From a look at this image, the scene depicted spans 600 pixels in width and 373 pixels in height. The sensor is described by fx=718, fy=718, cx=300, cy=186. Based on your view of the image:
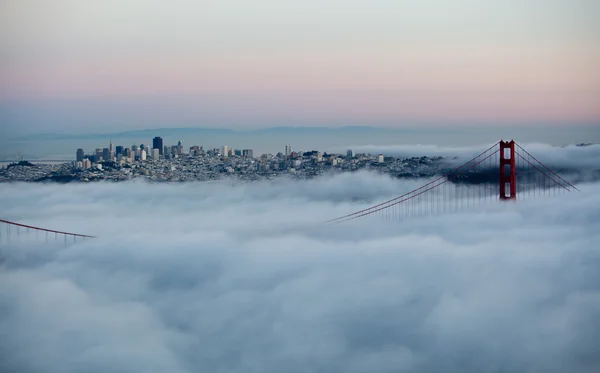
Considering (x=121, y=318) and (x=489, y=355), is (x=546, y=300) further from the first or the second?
(x=121, y=318)

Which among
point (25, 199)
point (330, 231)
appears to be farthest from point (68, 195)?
point (330, 231)

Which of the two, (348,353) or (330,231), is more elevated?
(330,231)

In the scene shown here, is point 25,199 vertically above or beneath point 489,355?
above

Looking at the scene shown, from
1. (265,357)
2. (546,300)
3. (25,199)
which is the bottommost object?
(265,357)

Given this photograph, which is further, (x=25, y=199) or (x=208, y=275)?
(x=25, y=199)

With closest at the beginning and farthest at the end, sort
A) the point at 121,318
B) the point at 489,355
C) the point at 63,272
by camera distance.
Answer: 1. the point at 489,355
2. the point at 121,318
3. the point at 63,272

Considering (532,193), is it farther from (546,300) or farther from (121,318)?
(121,318)

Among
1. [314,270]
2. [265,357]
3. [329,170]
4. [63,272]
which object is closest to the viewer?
[265,357]

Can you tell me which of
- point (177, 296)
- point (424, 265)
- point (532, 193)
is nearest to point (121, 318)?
point (177, 296)

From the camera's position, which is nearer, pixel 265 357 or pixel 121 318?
pixel 265 357
